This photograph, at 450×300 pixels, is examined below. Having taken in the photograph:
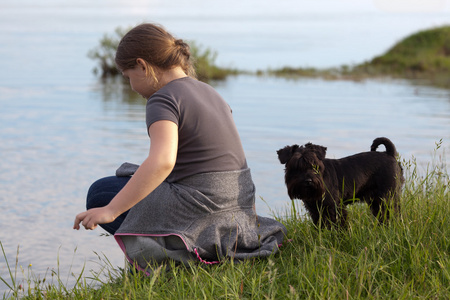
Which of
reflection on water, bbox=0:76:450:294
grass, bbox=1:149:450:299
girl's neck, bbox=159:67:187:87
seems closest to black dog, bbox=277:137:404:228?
grass, bbox=1:149:450:299

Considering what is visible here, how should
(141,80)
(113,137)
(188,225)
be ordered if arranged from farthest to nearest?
1. (113,137)
2. (141,80)
3. (188,225)

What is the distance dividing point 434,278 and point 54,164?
625 cm

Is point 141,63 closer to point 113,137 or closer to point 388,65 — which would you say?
point 113,137

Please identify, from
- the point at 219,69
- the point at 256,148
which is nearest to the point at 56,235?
the point at 256,148

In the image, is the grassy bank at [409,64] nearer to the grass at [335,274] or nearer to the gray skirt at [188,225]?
the grass at [335,274]

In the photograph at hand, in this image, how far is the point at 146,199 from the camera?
4020 millimetres

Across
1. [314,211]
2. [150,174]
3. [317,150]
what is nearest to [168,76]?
[150,174]

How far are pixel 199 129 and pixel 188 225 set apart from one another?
0.62 meters

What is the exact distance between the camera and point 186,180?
4117 mm

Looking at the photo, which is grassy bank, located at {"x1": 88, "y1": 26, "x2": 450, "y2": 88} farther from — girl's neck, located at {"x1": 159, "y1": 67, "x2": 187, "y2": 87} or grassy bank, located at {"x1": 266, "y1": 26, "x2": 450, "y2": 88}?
girl's neck, located at {"x1": 159, "y1": 67, "x2": 187, "y2": 87}

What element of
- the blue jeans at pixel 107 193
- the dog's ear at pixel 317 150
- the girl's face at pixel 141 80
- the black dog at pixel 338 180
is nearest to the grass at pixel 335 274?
the black dog at pixel 338 180

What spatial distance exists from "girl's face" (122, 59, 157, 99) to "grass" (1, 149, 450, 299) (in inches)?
47.3

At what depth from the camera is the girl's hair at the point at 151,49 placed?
405 centimetres

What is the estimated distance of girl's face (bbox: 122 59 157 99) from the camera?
4.13 metres
